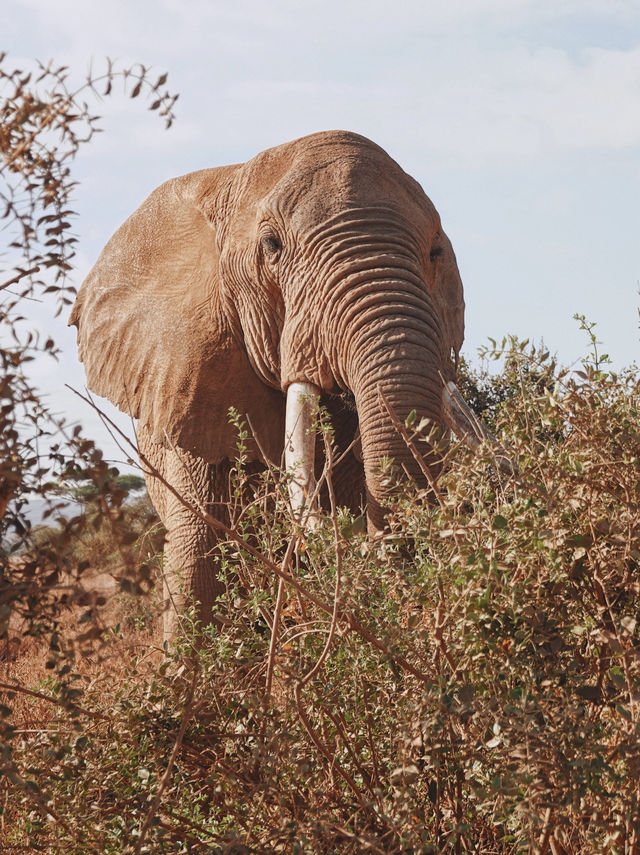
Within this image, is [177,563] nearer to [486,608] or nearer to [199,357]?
[199,357]

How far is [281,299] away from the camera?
5477 millimetres

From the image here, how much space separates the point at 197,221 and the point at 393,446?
7.36 ft

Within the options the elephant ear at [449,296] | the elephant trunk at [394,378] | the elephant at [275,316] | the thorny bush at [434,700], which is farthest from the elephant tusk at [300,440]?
the thorny bush at [434,700]

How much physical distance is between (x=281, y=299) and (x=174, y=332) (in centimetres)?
70

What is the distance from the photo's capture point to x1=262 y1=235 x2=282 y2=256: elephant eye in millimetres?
5414

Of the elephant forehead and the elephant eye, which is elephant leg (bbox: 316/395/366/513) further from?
the elephant forehead

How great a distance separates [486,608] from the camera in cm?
223

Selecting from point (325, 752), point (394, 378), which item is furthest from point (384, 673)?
point (394, 378)

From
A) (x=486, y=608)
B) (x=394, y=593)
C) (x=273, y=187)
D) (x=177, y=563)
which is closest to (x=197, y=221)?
(x=273, y=187)

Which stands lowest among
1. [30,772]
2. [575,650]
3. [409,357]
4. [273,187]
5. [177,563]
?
[30,772]

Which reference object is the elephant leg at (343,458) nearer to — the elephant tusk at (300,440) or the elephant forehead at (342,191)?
the elephant tusk at (300,440)

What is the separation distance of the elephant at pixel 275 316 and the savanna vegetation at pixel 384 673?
1.81 metres

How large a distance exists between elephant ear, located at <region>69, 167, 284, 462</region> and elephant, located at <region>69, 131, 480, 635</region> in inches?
0.4

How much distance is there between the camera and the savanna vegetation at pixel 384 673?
2061 millimetres
